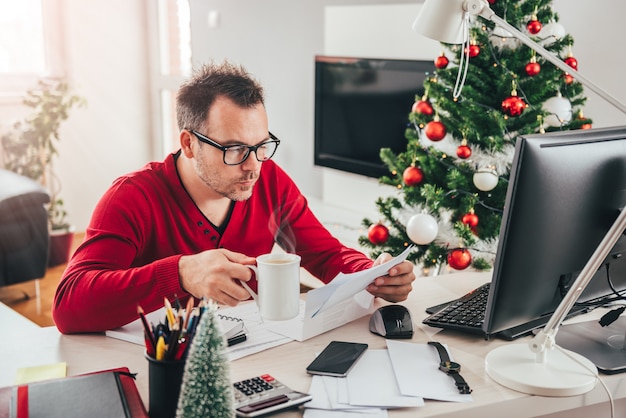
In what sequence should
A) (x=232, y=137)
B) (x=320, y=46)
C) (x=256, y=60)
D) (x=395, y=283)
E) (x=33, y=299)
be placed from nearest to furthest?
1. (x=395, y=283)
2. (x=232, y=137)
3. (x=320, y=46)
4. (x=33, y=299)
5. (x=256, y=60)

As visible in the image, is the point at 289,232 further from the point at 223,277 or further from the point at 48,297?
the point at 48,297

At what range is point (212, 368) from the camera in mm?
931

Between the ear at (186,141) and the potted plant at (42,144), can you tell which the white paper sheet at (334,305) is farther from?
the potted plant at (42,144)

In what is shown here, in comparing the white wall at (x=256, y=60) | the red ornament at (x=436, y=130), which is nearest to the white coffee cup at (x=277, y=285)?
the red ornament at (x=436, y=130)

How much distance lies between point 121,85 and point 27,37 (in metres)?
0.73

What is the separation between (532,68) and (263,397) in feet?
4.83

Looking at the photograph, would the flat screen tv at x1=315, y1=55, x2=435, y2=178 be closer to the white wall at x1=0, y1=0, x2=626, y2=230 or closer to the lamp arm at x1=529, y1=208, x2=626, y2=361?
the white wall at x1=0, y1=0, x2=626, y2=230

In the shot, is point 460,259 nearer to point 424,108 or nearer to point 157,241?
point 424,108

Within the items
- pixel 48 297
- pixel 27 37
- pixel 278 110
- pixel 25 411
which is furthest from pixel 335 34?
pixel 25 411

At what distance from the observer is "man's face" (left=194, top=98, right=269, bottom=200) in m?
1.64

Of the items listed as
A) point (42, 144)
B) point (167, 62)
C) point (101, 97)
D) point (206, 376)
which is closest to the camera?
point (206, 376)

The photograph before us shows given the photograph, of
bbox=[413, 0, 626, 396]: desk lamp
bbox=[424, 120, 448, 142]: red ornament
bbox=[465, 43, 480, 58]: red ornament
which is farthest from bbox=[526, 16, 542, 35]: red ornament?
bbox=[413, 0, 626, 396]: desk lamp

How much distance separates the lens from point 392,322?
4.70 ft

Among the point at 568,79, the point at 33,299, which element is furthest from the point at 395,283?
the point at 33,299
